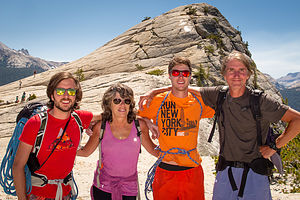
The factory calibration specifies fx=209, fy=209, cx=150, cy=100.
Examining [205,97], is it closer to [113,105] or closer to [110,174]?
[113,105]

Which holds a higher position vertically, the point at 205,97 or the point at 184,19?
the point at 184,19

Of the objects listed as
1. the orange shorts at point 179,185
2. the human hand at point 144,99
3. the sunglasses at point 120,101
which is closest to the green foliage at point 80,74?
the human hand at point 144,99

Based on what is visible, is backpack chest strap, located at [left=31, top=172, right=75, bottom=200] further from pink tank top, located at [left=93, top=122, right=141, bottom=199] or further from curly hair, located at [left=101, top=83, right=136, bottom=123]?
curly hair, located at [left=101, top=83, right=136, bottom=123]

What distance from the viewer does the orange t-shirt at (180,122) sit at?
407cm

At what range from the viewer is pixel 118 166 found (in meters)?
3.65

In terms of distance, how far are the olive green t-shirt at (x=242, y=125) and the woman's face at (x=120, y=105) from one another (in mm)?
1773

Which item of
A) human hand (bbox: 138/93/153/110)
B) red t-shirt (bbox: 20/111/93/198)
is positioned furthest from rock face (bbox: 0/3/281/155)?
red t-shirt (bbox: 20/111/93/198)

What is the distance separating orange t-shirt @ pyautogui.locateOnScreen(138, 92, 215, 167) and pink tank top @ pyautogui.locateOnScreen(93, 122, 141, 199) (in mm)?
725

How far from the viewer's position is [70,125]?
11.6ft

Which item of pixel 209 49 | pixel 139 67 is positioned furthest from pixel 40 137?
pixel 209 49

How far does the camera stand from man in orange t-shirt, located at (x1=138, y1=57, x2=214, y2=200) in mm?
3848

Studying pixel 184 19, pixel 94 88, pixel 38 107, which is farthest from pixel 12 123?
pixel 184 19

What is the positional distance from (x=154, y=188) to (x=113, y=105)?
176cm

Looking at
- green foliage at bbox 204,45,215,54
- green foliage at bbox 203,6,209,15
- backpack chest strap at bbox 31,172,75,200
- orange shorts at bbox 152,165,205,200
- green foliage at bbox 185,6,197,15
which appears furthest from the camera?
green foliage at bbox 203,6,209,15
